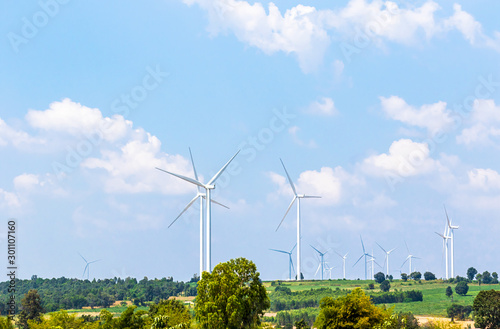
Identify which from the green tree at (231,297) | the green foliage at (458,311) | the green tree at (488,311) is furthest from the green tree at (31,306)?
the green foliage at (458,311)

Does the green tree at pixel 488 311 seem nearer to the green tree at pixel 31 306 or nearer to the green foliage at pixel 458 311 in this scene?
the green foliage at pixel 458 311

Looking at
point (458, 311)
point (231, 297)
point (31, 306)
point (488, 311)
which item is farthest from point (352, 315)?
point (458, 311)

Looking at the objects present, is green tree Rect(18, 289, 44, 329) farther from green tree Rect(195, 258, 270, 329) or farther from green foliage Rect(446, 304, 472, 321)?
green foliage Rect(446, 304, 472, 321)

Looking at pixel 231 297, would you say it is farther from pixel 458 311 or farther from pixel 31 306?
pixel 458 311

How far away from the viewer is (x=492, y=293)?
12938 cm

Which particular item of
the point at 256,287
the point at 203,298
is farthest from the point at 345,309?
the point at 203,298

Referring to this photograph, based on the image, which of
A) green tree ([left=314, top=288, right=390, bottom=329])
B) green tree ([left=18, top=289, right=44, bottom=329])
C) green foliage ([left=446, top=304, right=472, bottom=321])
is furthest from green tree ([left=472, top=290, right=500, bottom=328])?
green tree ([left=18, top=289, right=44, bottom=329])

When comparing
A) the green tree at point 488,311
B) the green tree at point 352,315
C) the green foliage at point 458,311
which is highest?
the green tree at point 352,315

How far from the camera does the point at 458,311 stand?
176500 millimetres

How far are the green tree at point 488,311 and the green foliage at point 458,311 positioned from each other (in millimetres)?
45719

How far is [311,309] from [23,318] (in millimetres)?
84477

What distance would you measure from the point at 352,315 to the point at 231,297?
17370 millimetres

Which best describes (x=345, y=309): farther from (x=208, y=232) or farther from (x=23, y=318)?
(x=23, y=318)

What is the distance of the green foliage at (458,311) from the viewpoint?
173m
